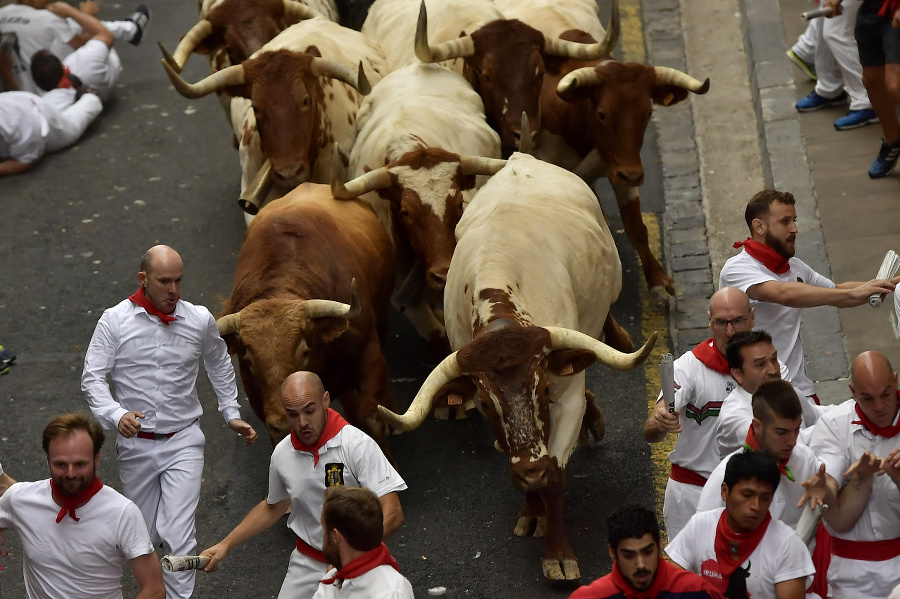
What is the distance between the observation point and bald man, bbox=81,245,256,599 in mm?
6668

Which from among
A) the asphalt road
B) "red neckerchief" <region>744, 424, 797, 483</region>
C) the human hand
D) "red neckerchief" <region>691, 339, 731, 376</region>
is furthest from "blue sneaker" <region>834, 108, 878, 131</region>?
the human hand

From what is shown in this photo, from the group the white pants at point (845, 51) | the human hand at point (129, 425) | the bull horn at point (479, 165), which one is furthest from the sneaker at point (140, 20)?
the human hand at point (129, 425)

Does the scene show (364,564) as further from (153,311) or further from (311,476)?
(153,311)

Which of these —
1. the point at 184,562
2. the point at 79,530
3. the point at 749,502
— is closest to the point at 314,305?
the point at 184,562

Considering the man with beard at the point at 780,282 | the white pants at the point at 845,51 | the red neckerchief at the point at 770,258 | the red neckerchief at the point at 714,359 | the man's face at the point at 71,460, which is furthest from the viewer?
the white pants at the point at 845,51

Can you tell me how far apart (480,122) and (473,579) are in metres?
3.67

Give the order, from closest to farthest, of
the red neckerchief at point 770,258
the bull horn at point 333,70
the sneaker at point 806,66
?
the red neckerchief at point 770,258 < the bull horn at point 333,70 < the sneaker at point 806,66

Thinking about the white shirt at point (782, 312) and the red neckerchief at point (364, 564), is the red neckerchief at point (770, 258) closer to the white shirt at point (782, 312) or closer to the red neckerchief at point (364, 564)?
the white shirt at point (782, 312)

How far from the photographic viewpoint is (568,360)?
676 cm

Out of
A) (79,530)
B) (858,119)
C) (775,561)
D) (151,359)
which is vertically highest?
(775,561)

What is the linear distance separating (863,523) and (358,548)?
214cm

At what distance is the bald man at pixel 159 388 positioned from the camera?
21.9 feet

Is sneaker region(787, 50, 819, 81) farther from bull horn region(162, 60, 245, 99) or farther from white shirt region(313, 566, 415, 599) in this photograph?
white shirt region(313, 566, 415, 599)

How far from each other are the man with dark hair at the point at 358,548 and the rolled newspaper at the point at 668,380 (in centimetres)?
142
